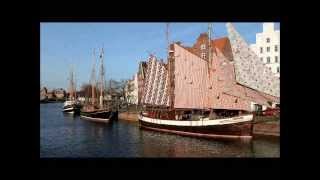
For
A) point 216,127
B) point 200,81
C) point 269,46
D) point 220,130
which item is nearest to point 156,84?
point 200,81

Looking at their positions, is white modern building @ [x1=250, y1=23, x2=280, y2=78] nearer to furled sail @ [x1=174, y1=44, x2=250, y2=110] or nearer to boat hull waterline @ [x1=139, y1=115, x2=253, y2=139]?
furled sail @ [x1=174, y1=44, x2=250, y2=110]

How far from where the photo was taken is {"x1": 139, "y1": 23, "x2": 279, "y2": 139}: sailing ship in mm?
19672

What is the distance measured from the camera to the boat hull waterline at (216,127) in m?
19.7

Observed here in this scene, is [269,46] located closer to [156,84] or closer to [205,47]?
[156,84]

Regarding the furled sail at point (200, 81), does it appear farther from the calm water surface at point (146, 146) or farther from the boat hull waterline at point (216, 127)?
the calm water surface at point (146, 146)

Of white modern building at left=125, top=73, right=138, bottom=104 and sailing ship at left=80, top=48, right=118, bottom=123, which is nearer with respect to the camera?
sailing ship at left=80, top=48, right=118, bottom=123

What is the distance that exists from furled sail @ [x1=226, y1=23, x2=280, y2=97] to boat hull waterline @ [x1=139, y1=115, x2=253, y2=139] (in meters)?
1.45

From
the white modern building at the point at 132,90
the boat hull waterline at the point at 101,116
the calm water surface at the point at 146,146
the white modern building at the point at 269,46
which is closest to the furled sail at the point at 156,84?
the calm water surface at the point at 146,146

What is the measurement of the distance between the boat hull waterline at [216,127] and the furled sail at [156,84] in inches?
82.1

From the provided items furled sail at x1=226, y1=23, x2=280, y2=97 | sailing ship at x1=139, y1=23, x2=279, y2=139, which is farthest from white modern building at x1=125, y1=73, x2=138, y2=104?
furled sail at x1=226, y1=23, x2=280, y2=97

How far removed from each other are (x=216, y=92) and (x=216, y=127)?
1680 mm

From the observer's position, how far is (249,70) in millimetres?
19938
